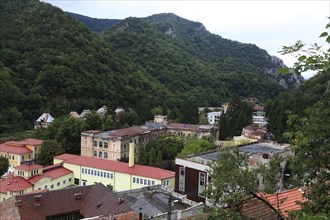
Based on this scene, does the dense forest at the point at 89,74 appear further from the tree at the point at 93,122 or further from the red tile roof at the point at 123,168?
the red tile roof at the point at 123,168

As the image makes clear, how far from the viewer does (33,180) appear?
Answer: 36.0 metres

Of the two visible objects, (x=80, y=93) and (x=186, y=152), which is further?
(x=80, y=93)

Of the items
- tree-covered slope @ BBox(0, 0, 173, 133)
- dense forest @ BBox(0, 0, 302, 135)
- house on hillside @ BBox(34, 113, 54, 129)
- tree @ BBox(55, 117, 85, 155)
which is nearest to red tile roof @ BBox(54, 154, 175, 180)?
tree @ BBox(55, 117, 85, 155)

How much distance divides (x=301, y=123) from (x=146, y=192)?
17076 millimetres

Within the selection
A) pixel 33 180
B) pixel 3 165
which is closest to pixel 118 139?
pixel 3 165

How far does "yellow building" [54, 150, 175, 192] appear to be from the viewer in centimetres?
3459

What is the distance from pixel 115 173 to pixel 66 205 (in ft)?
46.1

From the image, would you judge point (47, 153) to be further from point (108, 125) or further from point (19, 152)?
point (108, 125)

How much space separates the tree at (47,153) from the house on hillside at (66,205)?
23.0 meters

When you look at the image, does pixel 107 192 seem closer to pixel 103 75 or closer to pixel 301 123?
pixel 301 123

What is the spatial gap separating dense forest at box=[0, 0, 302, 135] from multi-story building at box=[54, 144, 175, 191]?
2549cm

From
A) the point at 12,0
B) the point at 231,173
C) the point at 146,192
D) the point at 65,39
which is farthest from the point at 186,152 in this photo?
the point at 12,0

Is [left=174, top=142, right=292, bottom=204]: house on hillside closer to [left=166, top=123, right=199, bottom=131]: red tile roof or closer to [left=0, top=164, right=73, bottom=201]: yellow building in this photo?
[left=0, top=164, right=73, bottom=201]: yellow building

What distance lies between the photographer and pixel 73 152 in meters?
51.8
